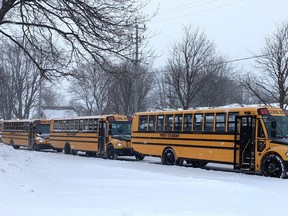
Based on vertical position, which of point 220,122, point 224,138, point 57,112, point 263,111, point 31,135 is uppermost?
point 57,112

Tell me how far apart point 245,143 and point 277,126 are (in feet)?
4.28

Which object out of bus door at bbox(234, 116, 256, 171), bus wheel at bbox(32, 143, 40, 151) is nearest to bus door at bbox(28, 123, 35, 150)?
bus wheel at bbox(32, 143, 40, 151)

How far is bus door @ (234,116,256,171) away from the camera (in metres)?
16.8

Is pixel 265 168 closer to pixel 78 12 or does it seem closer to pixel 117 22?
pixel 117 22

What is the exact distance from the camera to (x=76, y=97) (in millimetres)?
64750

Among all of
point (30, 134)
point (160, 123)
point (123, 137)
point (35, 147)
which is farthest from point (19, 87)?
point (160, 123)

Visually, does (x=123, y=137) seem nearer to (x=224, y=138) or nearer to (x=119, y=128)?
(x=119, y=128)

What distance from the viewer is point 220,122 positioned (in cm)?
1838

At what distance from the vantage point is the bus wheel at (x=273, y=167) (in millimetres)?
15406

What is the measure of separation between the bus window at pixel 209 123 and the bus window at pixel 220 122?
0.93 feet

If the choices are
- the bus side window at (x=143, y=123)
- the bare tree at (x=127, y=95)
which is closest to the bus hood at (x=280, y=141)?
the bus side window at (x=143, y=123)

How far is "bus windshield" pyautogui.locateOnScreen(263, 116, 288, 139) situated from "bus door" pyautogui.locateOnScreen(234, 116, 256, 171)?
0.53m

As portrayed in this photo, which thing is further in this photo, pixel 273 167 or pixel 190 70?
pixel 190 70

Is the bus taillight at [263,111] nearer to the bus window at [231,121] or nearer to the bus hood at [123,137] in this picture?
the bus window at [231,121]
